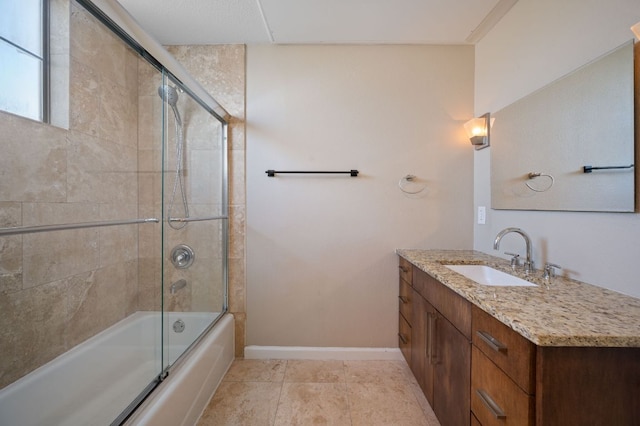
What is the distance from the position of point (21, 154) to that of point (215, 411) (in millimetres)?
1728

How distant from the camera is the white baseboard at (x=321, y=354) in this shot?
6.47ft

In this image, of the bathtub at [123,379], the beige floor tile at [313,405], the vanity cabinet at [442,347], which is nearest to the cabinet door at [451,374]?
the vanity cabinet at [442,347]

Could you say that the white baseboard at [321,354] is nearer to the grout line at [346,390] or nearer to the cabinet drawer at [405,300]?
the grout line at [346,390]

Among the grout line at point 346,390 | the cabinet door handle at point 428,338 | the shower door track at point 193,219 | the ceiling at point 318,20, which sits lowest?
the grout line at point 346,390

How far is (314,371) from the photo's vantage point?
1.83m

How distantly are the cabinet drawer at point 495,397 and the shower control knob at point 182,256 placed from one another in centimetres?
179

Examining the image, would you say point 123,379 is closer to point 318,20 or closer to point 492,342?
point 492,342

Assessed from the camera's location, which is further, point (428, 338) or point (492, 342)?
point (428, 338)

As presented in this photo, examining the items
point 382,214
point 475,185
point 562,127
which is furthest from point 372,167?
point 562,127

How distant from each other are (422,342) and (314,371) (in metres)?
0.84

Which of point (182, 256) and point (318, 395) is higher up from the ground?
point (182, 256)

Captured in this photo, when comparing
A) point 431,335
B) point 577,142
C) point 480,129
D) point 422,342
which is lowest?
point 422,342

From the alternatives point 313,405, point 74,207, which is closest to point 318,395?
point 313,405

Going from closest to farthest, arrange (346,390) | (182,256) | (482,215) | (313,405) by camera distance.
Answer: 1. (313,405)
2. (346,390)
3. (182,256)
4. (482,215)
